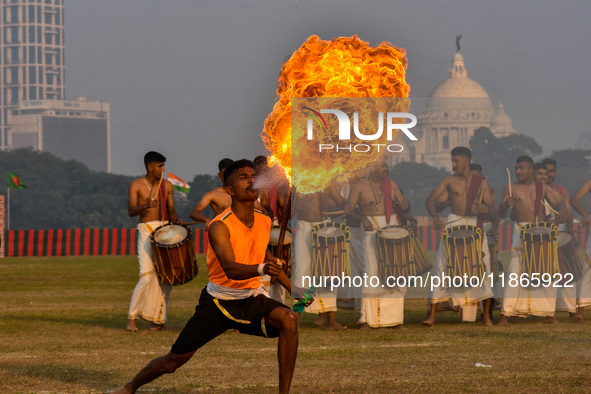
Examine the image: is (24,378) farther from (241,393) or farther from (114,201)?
(114,201)

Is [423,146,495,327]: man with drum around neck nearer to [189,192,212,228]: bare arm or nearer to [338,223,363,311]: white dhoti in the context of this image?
[338,223,363,311]: white dhoti

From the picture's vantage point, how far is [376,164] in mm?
13820

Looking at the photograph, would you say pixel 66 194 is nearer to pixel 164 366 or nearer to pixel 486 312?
pixel 486 312

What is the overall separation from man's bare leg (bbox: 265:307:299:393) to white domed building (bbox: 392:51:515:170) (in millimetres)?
6441

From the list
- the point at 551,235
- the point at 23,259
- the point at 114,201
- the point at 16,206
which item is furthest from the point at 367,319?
the point at 16,206

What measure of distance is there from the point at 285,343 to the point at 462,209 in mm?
6939

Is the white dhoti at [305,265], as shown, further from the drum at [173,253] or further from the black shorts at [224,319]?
the black shorts at [224,319]

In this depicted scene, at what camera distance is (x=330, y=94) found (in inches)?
458

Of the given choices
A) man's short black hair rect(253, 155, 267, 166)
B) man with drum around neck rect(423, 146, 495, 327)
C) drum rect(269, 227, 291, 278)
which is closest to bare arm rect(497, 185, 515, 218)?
man with drum around neck rect(423, 146, 495, 327)

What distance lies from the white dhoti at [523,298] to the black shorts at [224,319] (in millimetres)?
7053

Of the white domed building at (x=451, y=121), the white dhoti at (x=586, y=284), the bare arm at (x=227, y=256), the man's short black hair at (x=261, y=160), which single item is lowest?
the white dhoti at (x=586, y=284)

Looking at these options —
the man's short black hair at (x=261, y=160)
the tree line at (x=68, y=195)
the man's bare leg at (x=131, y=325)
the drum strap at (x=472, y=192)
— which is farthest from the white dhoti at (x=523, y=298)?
the tree line at (x=68, y=195)

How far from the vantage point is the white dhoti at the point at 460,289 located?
14.0m

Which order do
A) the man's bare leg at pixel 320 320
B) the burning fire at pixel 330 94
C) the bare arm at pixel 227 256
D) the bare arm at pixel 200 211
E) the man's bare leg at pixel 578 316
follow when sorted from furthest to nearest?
the man's bare leg at pixel 578 316 < the man's bare leg at pixel 320 320 < the bare arm at pixel 200 211 < the burning fire at pixel 330 94 < the bare arm at pixel 227 256
